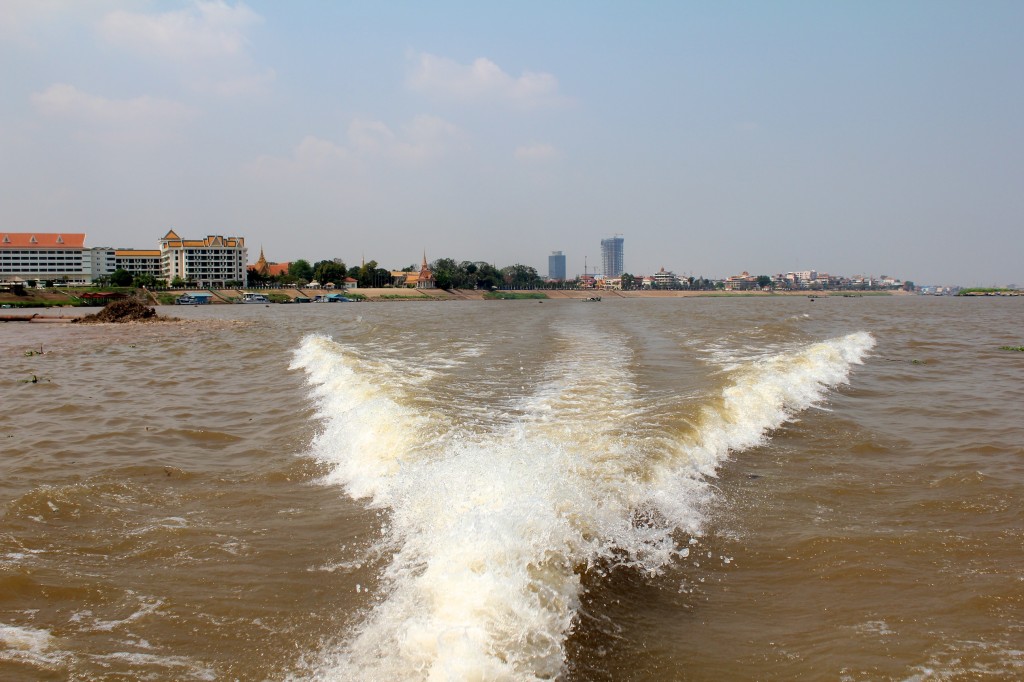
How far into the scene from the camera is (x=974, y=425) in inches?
345

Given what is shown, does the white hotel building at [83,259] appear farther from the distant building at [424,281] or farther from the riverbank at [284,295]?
the distant building at [424,281]

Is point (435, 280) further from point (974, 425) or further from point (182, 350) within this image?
point (974, 425)

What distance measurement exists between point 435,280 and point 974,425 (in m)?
128

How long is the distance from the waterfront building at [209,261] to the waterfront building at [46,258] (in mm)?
16503

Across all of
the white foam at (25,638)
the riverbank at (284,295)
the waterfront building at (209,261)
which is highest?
the waterfront building at (209,261)

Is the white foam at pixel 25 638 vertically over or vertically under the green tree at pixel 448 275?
under

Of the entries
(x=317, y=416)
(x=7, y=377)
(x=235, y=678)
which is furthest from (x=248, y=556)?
(x=7, y=377)

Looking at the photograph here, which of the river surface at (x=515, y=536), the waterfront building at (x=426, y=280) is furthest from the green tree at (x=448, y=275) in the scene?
the river surface at (x=515, y=536)

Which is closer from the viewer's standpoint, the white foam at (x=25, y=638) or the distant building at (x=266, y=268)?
the white foam at (x=25, y=638)

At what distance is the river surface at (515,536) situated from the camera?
3.32 meters

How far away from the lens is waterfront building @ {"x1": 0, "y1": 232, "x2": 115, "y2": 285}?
110 metres

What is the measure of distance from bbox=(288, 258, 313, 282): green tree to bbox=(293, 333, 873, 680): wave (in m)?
120

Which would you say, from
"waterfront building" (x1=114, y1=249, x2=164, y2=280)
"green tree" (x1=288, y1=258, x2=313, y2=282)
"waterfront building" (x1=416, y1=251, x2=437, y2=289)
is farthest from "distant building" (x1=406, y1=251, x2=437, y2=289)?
"waterfront building" (x1=114, y1=249, x2=164, y2=280)

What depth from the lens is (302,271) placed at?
124 m
